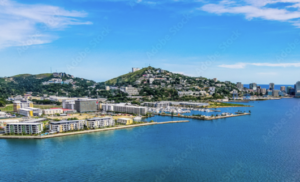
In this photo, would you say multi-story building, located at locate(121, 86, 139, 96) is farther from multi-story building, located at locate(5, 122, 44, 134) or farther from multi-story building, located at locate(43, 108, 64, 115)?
multi-story building, located at locate(5, 122, 44, 134)

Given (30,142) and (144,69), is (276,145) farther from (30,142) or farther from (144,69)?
(144,69)

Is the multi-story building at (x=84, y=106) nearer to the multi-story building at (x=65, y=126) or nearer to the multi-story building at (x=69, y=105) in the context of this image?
the multi-story building at (x=69, y=105)

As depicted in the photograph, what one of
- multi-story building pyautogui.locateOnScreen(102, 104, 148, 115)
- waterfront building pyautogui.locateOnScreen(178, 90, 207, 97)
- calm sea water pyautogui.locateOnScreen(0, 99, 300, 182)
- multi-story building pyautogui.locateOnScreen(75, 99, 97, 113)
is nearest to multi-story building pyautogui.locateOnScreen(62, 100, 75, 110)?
multi-story building pyautogui.locateOnScreen(75, 99, 97, 113)

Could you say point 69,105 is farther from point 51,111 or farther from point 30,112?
point 30,112

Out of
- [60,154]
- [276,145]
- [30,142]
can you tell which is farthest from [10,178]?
[276,145]

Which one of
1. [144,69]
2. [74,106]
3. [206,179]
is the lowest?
[206,179]

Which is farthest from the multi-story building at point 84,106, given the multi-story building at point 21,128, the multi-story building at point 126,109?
the multi-story building at point 21,128
